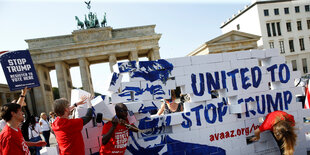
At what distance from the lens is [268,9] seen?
42.2 meters

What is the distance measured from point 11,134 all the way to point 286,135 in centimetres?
385

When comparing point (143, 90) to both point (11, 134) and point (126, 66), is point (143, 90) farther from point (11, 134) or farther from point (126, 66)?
point (11, 134)

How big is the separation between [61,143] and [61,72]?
32533 mm

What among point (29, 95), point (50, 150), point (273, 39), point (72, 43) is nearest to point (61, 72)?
point (72, 43)

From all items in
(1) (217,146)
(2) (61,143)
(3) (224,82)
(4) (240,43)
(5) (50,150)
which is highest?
(4) (240,43)

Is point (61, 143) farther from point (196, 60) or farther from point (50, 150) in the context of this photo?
point (196, 60)

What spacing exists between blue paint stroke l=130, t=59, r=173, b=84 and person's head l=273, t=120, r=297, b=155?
1959 millimetres

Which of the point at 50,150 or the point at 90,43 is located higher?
the point at 90,43

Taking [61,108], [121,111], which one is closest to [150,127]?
[121,111]

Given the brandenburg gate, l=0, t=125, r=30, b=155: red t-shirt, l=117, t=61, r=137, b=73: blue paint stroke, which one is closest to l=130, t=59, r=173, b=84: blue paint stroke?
l=117, t=61, r=137, b=73: blue paint stroke

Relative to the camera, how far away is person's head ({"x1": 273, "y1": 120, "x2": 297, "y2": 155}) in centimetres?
346

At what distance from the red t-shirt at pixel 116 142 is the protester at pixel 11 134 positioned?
1002mm

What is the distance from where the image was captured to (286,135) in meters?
3.51

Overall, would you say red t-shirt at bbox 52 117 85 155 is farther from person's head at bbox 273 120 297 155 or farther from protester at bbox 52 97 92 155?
person's head at bbox 273 120 297 155
